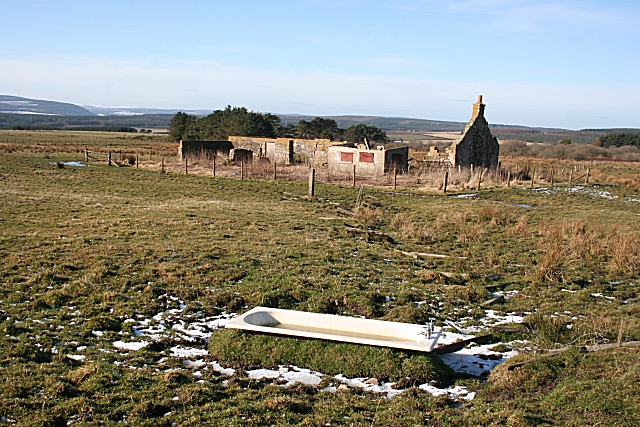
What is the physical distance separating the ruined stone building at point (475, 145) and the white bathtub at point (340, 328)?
89.1 ft

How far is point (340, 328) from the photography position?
25.9 feet

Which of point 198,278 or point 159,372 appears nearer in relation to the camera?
point 159,372

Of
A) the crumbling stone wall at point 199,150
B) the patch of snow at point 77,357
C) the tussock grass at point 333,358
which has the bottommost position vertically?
the patch of snow at point 77,357

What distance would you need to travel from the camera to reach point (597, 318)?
8719 mm

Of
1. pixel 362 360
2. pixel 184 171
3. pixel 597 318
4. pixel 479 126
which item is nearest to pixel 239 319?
pixel 362 360

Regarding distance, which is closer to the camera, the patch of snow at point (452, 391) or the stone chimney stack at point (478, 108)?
the patch of snow at point (452, 391)

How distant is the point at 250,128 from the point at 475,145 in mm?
29538

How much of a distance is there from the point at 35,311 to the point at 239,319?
3.12 meters

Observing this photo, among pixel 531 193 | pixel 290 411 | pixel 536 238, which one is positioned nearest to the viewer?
pixel 290 411

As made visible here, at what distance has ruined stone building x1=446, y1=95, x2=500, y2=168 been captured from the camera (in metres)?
34.2

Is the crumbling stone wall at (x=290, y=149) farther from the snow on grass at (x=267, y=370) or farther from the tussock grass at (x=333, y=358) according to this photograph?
the tussock grass at (x=333, y=358)

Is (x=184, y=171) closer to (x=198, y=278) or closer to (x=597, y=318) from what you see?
(x=198, y=278)

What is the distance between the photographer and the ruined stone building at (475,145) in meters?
34.2

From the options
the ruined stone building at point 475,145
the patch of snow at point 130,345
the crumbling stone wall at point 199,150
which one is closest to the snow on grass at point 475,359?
the patch of snow at point 130,345
